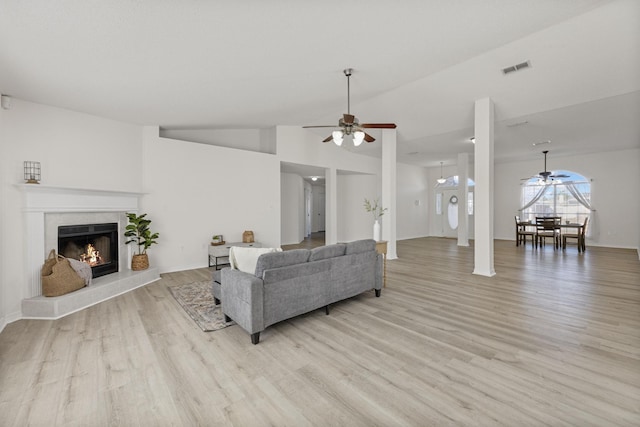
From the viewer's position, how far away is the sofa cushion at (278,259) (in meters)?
2.55

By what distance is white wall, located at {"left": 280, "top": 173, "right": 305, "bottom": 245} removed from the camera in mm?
8828

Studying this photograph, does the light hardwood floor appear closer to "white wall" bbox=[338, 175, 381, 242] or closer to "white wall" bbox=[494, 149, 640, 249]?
"white wall" bbox=[338, 175, 381, 242]

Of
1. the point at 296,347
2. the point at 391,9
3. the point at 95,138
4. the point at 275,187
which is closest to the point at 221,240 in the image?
the point at 275,187

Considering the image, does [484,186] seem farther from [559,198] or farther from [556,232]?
[559,198]

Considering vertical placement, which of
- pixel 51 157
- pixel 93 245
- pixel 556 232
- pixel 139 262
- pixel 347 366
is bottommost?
pixel 347 366

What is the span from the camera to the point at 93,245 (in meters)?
4.16

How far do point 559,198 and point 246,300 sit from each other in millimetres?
10967

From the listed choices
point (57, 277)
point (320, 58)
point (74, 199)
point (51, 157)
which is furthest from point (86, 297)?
point (320, 58)

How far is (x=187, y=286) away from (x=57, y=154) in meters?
2.52

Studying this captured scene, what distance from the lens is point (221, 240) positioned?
5770mm

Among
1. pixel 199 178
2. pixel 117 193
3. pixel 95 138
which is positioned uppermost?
pixel 95 138

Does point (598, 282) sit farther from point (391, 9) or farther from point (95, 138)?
point (95, 138)

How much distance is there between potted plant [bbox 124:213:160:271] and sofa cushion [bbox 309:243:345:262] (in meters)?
3.17

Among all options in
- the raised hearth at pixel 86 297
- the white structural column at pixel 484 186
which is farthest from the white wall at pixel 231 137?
the white structural column at pixel 484 186
